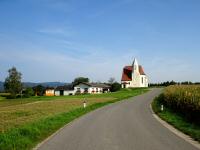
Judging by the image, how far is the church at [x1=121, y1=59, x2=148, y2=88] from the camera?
114 m

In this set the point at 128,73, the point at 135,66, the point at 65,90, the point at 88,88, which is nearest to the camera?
the point at 88,88

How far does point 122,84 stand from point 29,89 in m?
31.8

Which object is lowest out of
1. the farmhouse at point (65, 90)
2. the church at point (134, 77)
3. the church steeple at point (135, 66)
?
the farmhouse at point (65, 90)

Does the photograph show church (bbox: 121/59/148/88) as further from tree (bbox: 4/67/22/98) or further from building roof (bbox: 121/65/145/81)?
tree (bbox: 4/67/22/98)

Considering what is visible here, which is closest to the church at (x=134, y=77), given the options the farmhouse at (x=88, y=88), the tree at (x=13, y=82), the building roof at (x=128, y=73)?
the building roof at (x=128, y=73)

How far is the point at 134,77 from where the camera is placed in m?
114

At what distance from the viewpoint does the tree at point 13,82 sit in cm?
11756

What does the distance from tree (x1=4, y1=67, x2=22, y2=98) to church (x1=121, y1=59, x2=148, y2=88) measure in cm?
3589

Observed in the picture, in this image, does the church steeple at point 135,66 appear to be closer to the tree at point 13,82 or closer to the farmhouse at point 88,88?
the farmhouse at point 88,88

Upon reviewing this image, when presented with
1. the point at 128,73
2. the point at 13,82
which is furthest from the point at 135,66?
the point at 13,82

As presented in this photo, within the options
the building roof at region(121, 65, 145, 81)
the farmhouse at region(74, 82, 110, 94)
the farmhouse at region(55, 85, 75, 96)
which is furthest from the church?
the farmhouse at region(55, 85, 75, 96)

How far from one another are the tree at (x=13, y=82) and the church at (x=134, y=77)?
35892 mm

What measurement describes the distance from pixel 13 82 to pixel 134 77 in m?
41.6

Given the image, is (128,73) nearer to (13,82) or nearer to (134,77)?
(134,77)
